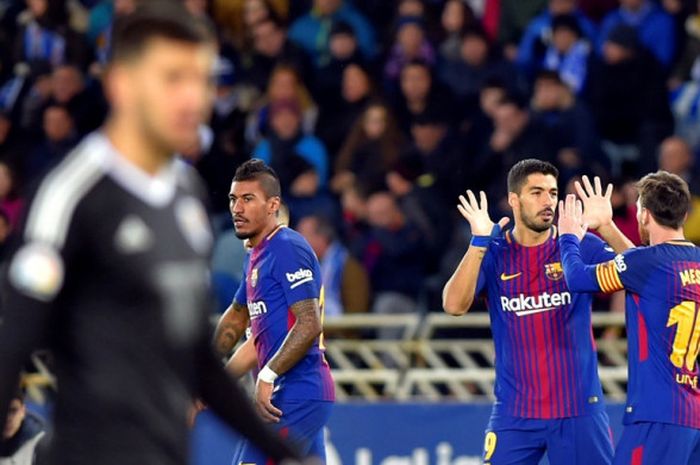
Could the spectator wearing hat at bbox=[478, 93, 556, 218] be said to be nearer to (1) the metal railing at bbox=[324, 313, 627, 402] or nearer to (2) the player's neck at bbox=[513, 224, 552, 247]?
(1) the metal railing at bbox=[324, 313, 627, 402]

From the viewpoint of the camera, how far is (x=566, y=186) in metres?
13.1

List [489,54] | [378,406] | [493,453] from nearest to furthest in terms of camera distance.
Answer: [493,453] → [378,406] → [489,54]

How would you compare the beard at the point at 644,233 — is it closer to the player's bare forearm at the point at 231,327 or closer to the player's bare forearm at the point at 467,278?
the player's bare forearm at the point at 467,278

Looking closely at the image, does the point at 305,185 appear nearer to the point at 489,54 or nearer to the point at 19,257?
the point at 489,54

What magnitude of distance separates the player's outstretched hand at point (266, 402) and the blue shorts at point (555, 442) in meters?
1.25

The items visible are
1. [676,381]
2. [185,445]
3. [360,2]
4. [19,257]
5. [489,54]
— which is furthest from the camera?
[360,2]

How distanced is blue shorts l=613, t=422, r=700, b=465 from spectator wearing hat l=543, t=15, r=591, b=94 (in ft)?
23.1

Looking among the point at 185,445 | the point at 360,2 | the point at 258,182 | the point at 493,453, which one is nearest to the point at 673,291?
the point at 493,453

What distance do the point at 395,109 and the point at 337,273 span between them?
2718 millimetres

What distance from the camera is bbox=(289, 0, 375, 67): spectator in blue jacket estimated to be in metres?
16.3

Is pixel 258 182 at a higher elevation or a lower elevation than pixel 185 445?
higher

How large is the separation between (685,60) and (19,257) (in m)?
11.9

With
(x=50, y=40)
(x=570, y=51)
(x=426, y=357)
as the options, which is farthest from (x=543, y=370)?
(x=50, y=40)

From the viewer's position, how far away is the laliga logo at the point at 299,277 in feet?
28.4
